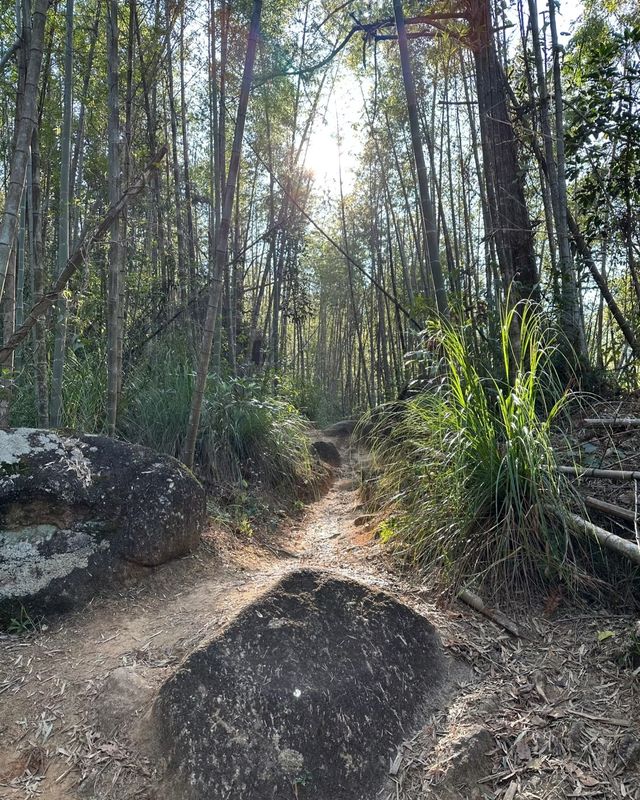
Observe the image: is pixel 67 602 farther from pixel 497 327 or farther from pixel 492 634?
pixel 497 327

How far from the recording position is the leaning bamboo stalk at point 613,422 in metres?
2.51

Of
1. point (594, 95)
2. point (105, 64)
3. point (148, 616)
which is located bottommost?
point (148, 616)

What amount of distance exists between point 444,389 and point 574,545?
4.09 ft

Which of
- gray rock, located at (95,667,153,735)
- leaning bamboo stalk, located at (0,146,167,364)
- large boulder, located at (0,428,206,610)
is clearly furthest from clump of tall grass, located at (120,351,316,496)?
gray rock, located at (95,667,153,735)

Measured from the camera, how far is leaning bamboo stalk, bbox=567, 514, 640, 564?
185cm

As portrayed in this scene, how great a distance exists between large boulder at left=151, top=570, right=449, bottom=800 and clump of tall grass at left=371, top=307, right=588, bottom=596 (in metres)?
0.45

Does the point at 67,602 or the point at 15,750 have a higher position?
the point at 67,602

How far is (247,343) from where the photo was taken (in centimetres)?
860

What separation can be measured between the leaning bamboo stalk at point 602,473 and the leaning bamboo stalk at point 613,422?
0.32 m

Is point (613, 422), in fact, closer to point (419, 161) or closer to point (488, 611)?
point (488, 611)

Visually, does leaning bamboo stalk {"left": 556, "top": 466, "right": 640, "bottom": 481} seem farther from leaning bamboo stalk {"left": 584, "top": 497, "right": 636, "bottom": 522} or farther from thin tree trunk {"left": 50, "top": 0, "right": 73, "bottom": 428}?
thin tree trunk {"left": 50, "top": 0, "right": 73, "bottom": 428}

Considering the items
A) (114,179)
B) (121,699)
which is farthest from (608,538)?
(114,179)

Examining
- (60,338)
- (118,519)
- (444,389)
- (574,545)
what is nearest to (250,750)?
(118,519)

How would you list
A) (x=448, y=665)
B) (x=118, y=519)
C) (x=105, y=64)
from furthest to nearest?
(x=105, y=64)
(x=118, y=519)
(x=448, y=665)
